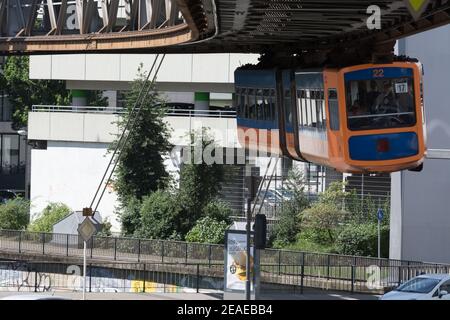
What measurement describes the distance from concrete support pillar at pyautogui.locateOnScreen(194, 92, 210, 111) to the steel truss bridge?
11435 mm

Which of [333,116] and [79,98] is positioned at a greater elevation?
[79,98]

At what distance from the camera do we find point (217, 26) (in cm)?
2597

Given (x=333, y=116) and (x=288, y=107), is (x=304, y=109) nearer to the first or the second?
(x=288, y=107)

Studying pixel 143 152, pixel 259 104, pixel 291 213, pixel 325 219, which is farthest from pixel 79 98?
pixel 259 104

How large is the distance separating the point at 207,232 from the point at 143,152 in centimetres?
612

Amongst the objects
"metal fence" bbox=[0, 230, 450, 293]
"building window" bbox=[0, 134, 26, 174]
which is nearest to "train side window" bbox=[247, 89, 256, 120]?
"metal fence" bbox=[0, 230, 450, 293]

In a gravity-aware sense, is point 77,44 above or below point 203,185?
above

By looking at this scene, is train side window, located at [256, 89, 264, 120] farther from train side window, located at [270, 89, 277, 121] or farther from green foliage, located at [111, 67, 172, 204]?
green foliage, located at [111, 67, 172, 204]

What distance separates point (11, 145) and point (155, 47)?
4715 centimetres

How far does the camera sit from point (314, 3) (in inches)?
883
